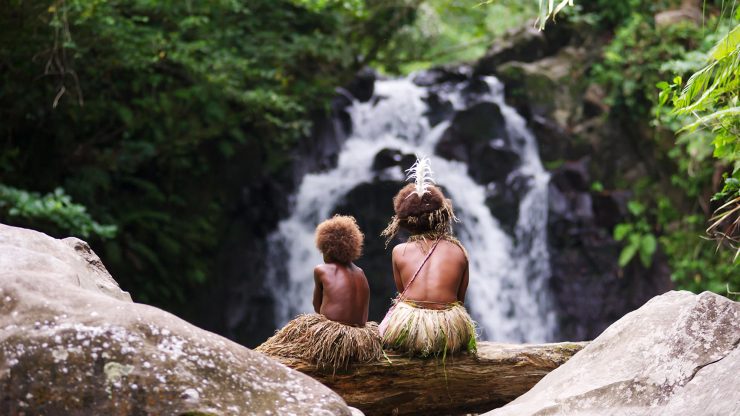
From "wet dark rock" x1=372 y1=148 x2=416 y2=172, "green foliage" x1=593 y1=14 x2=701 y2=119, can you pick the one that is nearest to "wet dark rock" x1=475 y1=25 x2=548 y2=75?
"green foliage" x1=593 y1=14 x2=701 y2=119

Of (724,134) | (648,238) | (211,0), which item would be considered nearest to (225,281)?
(211,0)

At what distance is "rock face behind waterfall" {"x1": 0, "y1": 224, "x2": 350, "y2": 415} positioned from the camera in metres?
2.99

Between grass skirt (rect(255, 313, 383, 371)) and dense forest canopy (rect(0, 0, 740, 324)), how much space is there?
448 cm

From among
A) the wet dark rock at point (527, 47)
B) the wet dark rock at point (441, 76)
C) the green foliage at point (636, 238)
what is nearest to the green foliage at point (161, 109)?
the wet dark rock at point (441, 76)

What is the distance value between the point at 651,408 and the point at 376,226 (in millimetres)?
9894

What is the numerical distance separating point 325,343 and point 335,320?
0.81 feet

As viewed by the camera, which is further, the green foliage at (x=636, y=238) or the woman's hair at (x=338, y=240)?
the green foliage at (x=636, y=238)

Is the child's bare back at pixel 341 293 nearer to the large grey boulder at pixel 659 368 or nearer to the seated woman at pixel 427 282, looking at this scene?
the seated woman at pixel 427 282

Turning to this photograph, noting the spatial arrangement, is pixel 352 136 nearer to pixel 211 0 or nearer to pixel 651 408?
pixel 211 0

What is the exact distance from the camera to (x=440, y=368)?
5379 millimetres

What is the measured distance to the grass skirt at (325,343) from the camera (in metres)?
5.20

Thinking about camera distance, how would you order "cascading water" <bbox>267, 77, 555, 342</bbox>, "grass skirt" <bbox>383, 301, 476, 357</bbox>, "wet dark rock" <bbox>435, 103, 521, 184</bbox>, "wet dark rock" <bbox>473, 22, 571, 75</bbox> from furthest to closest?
"wet dark rock" <bbox>473, 22, 571, 75</bbox> < "wet dark rock" <bbox>435, 103, 521, 184</bbox> < "cascading water" <bbox>267, 77, 555, 342</bbox> < "grass skirt" <bbox>383, 301, 476, 357</bbox>

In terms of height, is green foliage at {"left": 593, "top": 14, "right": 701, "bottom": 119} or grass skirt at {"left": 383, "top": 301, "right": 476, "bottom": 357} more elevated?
green foliage at {"left": 593, "top": 14, "right": 701, "bottom": 119}

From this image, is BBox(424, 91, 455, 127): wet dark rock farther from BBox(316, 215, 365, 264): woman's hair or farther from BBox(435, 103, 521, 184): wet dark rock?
BBox(316, 215, 365, 264): woman's hair
